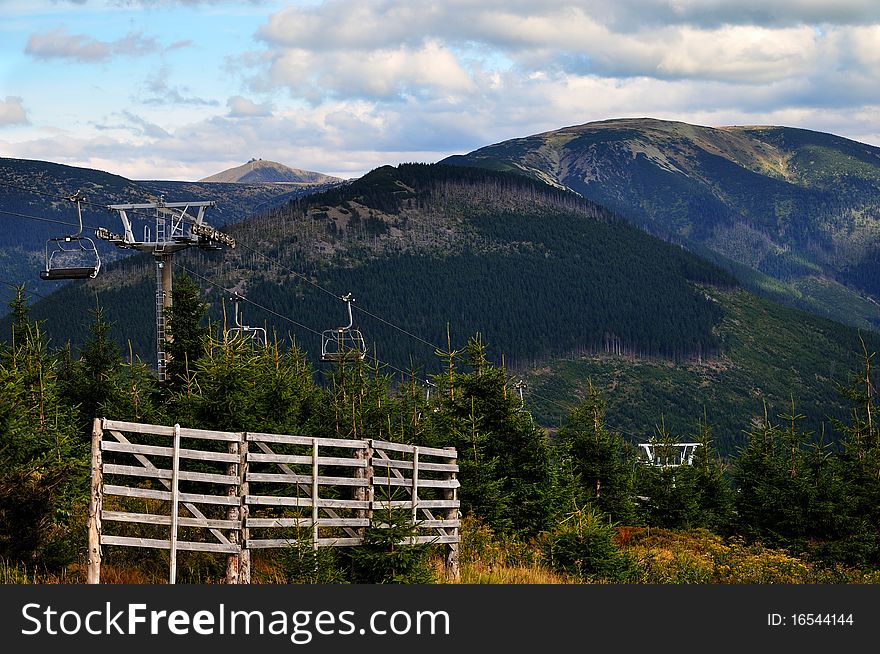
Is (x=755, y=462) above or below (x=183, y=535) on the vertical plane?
below

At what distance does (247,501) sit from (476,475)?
13.3 meters

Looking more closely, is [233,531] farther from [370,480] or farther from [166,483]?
[370,480]

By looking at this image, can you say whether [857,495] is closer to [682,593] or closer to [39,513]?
[682,593]

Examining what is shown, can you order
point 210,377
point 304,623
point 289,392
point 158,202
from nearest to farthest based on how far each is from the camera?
point 304,623 < point 210,377 < point 289,392 < point 158,202

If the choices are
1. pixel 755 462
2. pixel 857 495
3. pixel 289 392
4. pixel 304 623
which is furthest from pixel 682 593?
pixel 755 462

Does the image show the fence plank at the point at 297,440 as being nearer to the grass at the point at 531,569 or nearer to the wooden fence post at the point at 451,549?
the grass at the point at 531,569

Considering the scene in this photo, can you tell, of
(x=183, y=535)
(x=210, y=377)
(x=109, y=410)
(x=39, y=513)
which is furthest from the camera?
(x=109, y=410)

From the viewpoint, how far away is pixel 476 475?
27859mm

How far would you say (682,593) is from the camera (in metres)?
14.3

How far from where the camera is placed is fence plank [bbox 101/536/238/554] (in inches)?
553

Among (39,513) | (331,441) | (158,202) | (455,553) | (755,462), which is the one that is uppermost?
(158,202)

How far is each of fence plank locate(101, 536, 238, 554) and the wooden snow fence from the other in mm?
14

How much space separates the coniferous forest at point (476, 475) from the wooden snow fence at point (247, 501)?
56 centimetres

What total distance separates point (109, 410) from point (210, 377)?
10.9m
